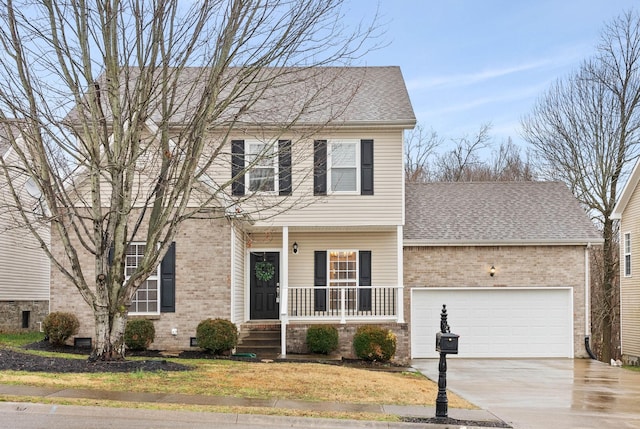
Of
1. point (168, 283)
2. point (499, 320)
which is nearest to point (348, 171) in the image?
point (168, 283)

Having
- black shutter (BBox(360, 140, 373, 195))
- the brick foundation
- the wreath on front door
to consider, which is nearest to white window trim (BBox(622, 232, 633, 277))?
black shutter (BBox(360, 140, 373, 195))

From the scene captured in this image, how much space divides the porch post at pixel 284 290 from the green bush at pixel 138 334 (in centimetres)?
335

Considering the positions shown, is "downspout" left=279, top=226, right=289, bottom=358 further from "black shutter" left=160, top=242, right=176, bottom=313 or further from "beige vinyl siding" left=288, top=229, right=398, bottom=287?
"black shutter" left=160, top=242, right=176, bottom=313

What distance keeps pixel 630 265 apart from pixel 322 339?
11509 mm

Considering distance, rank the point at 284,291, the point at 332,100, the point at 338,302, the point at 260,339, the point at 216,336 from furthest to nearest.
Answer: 1. the point at 338,302
2. the point at 332,100
3. the point at 260,339
4. the point at 284,291
5. the point at 216,336

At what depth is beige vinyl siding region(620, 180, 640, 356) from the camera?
78.9ft

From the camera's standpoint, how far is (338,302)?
2192 cm

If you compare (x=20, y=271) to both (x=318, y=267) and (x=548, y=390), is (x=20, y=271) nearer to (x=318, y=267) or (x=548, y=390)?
(x=318, y=267)

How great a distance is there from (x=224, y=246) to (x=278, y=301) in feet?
11.8

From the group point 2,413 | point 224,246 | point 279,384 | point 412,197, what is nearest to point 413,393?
point 279,384

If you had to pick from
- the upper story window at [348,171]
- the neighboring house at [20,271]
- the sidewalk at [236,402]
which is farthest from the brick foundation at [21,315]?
the sidewalk at [236,402]

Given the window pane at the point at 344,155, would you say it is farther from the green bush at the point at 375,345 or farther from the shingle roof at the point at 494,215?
the green bush at the point at 375,345

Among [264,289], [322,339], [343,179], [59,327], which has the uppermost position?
[343,179]

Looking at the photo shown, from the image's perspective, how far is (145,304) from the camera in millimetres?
19297
